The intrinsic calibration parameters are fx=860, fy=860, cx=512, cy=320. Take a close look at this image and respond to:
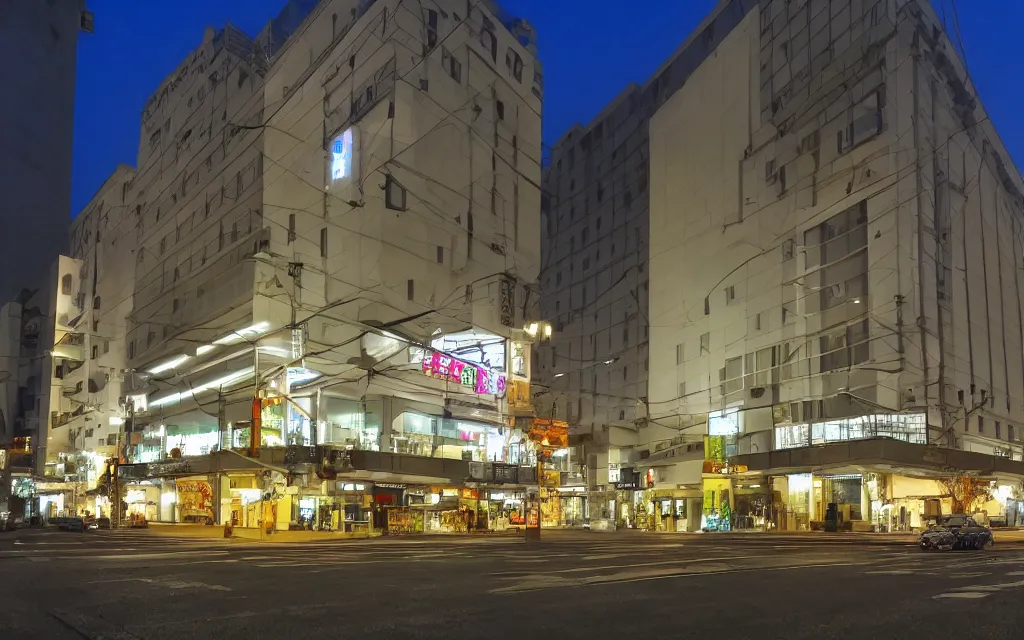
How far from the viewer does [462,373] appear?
169 ft

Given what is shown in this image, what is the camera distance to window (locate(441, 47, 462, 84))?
54.9 m

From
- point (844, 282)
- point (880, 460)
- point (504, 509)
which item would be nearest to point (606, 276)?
point (504, 509)

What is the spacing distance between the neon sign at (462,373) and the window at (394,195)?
30.6 feet

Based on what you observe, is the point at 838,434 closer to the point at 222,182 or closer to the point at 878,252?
the point at 878,252

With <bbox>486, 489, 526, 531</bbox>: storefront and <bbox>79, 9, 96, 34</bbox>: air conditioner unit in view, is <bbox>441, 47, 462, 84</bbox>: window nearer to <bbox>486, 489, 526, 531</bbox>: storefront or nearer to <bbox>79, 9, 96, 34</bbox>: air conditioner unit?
<bbox>486, 489, 526, 531</bbox>: storefront

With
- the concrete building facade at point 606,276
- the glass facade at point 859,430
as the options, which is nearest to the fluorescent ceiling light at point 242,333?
the concrete building facade at point 606,276

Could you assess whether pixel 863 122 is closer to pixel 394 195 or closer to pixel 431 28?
pixel 431 28

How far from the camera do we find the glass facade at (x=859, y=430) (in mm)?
43812

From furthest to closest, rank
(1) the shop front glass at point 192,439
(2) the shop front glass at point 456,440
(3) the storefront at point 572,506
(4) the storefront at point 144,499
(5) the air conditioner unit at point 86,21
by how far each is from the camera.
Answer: (3) the storefront at point 572,506
(4) the storefront at point 144,499
(1) the shop front glass at point 192,439
(2) the shop front glass at point 456,440
(5) the air conditioner unit at point 86,21

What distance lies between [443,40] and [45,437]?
182ft

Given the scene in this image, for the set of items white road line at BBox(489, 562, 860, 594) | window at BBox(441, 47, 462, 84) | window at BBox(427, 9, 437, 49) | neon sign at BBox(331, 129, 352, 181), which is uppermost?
window at BBox(427, 9, 437, 49)

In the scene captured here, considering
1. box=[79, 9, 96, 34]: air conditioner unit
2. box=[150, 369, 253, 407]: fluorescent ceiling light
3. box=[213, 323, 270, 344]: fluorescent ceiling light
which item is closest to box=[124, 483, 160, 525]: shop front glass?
box=[150, 369, 253, 407]: fluorescent ceiling light

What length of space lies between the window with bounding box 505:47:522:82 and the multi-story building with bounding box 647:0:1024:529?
45.1 ft

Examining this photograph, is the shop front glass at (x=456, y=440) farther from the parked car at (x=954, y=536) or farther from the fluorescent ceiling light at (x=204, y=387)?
the parked car at (x=954, y=536)
